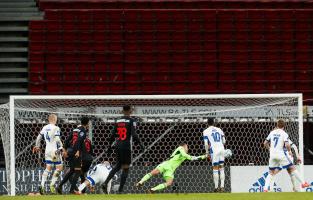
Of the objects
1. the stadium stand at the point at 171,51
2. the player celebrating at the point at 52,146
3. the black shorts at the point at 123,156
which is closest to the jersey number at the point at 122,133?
the black shorts at the point at 123,156

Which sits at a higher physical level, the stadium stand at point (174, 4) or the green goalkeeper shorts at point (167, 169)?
the stadium stand at point (174, 4)

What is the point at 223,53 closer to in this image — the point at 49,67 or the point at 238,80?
the point at 238,80

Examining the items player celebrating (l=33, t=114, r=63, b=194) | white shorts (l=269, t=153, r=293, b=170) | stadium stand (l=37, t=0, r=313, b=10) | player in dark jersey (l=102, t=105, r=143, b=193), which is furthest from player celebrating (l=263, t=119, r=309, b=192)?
stadium stand (l=37, t=0, r=313, b=10)

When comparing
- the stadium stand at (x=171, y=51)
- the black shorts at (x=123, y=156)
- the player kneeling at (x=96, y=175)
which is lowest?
the player kneeling at (x=96, y=175)

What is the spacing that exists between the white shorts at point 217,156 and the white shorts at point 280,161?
4.55 feet

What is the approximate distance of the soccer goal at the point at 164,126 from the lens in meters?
17.8

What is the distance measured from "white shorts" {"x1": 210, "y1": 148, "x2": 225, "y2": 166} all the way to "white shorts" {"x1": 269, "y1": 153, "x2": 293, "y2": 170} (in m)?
1.39

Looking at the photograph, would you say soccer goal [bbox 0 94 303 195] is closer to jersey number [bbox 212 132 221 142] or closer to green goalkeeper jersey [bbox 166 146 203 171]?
jersey number [bbox 212 132 221 142]

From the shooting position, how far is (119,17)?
2261 cm

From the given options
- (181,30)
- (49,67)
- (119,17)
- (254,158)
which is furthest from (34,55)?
(254,158)

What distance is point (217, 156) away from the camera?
55.5ft

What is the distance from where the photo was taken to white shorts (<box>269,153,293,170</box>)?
15609mm

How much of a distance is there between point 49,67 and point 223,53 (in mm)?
4439

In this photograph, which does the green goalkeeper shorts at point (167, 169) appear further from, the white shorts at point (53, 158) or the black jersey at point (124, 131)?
the black jersey at point (124, 131)
